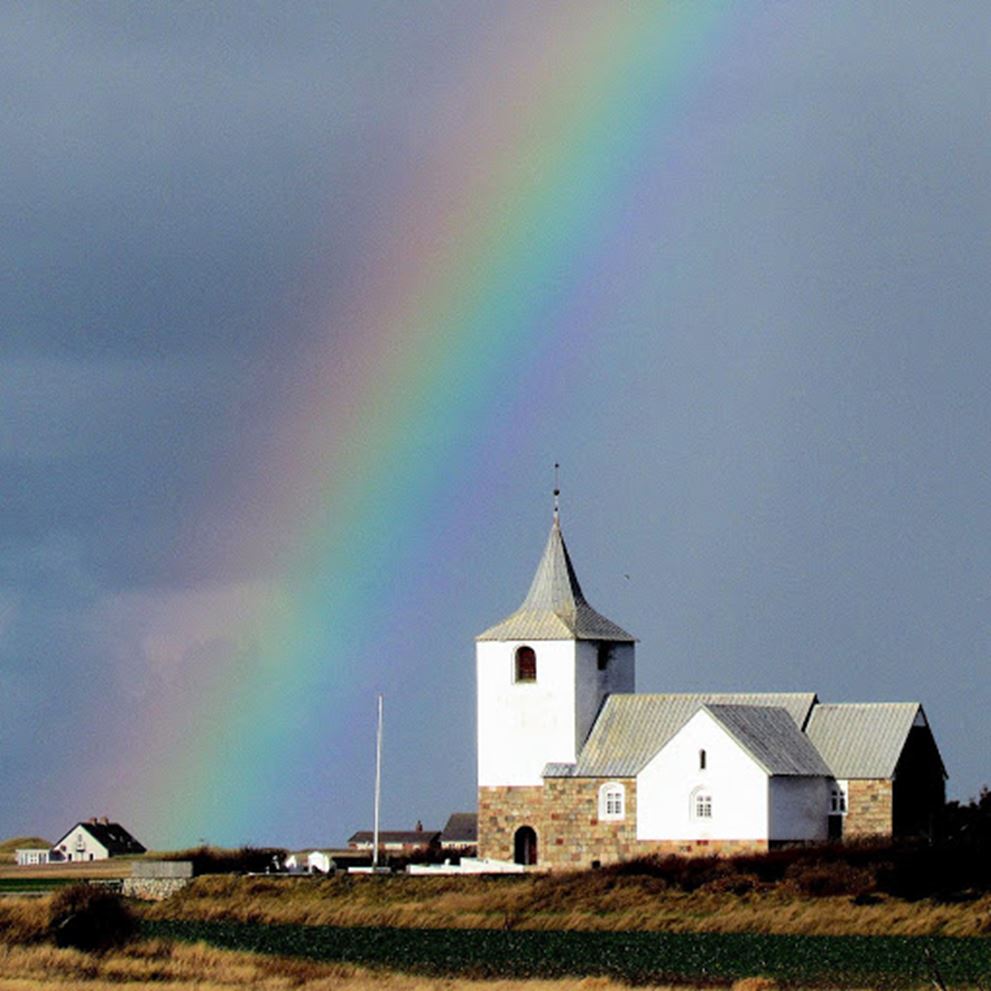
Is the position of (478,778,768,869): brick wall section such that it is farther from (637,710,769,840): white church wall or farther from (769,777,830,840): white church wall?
(769,777,830,840): white church wall

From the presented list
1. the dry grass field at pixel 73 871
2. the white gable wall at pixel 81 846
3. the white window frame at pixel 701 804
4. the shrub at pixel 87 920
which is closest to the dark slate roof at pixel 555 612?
the white window frame at pixel 701 804

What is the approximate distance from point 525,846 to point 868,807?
1132 centimetres

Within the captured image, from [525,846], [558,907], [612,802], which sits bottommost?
[558,907]

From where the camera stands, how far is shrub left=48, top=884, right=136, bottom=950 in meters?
50.4

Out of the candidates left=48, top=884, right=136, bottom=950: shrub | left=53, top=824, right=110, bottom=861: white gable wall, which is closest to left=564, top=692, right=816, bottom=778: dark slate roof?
left=48, top=884, right=136, bottom=950: shrub

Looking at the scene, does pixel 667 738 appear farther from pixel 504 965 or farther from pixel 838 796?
pixel 504 965

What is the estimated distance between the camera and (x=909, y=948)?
54.4 metres

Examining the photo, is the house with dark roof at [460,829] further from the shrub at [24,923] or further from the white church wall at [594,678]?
the shrub at [24,923]

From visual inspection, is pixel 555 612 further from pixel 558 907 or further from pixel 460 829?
pixel 460 829

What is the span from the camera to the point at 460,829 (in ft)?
396

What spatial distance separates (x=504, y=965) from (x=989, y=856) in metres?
20.3

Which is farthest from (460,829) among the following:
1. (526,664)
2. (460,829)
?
(526,664)

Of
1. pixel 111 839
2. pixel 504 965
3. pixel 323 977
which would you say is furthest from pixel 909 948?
pixel 111 839

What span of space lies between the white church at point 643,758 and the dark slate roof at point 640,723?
0.21 ft
